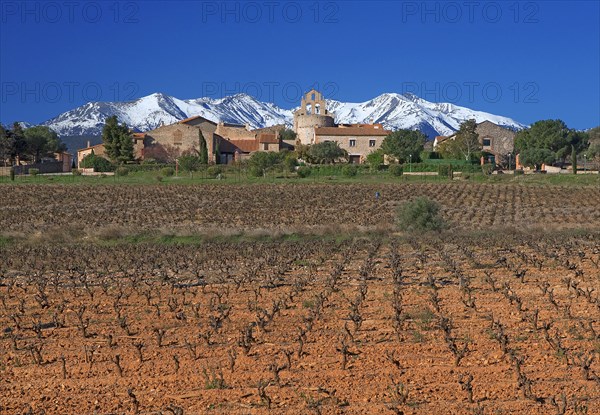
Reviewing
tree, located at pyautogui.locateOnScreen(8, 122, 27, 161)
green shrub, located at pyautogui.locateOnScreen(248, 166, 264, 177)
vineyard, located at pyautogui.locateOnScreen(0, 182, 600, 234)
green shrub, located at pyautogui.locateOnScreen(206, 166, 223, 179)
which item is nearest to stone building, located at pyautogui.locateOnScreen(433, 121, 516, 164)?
green shrub, located at pyautogui.locateOnScreen(248, 166, 264, 177)

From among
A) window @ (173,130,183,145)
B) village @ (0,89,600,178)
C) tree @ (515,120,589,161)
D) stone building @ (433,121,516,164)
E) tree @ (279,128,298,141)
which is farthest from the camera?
tree @ (279,128,298,141)

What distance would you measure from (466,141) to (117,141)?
3691 cm

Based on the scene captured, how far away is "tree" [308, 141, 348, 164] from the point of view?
272ft

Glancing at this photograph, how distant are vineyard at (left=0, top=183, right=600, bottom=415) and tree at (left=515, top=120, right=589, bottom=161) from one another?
65.0 m

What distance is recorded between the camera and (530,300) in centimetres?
1347

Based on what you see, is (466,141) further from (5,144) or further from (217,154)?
(5,144)

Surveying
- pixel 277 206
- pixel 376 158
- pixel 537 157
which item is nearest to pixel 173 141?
pixel 376 158

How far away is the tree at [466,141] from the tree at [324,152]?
1273cm

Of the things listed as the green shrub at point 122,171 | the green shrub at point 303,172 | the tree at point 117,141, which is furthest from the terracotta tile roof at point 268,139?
the green shrub at point 122,171

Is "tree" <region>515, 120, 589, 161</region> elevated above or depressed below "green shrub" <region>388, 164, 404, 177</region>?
above

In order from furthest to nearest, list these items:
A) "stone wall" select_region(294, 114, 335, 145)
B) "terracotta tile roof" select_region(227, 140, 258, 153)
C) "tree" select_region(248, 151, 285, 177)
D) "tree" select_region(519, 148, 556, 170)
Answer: "stone wall" select_region(294, 114, 335, 145)
"terracotta tile roof" select_region(227, 140, 258, 153)
"tree" select_region(519, 148, 556, 170)
"tree" select_region(248, 151, 285, 177)

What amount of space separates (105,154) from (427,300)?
74180mm

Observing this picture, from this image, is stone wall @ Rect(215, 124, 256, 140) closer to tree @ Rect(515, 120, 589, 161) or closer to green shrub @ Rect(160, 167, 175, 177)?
green shrub @ Rect(160, 167, 175, 177)

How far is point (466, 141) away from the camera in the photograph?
85.1m
